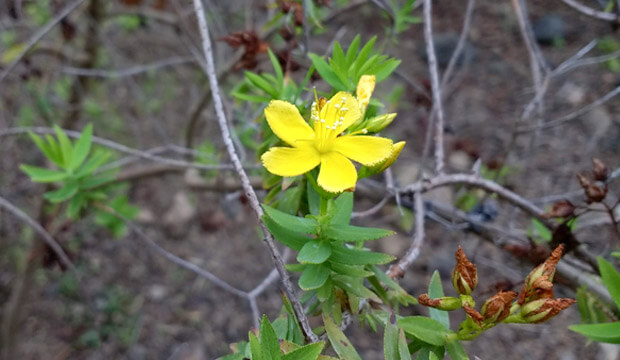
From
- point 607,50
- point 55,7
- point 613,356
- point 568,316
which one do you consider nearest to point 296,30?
point 55,7

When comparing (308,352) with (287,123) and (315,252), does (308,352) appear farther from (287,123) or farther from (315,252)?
(287,123)

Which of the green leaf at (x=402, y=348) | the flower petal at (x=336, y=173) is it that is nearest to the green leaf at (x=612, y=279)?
the green leaf at (x=402, y=348)

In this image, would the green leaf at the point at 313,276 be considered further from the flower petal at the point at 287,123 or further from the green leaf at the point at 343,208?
the flower petal at the point at 287,123

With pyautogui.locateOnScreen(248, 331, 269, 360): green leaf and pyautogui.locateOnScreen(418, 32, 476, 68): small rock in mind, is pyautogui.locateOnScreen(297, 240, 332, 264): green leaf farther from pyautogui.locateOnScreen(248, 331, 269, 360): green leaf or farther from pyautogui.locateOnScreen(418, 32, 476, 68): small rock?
pyautogui.locateOnScreen(418, 32, 476, 68): small rock

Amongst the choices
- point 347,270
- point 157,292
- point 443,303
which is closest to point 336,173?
point 347,270

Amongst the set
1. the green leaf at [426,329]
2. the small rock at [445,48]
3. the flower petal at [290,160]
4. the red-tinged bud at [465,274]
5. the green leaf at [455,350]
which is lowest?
the small rock at [445,48]

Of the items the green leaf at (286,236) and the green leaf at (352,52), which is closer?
the green leaf at (286,236)

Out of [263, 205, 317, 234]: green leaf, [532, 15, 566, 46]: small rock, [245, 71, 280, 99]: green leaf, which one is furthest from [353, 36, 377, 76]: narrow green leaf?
[532, 15, 566, 46]: small rock
